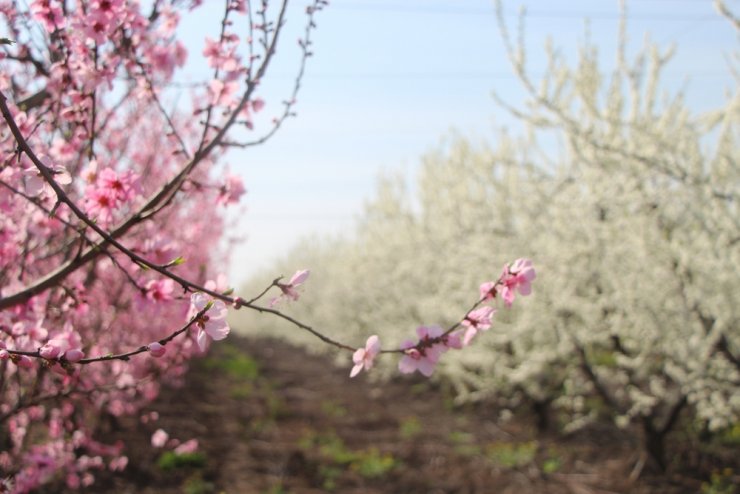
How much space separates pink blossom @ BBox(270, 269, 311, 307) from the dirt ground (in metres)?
A: 4.23

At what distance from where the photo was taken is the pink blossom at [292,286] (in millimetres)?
1662

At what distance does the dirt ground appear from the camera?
5.70 metres

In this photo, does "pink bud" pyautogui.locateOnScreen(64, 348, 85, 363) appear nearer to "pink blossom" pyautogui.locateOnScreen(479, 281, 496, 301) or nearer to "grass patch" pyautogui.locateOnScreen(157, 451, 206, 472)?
"pink blossom" pyautogui.locateOnScreen(479, 281, 496, 301)

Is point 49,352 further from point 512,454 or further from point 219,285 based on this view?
point 512,454

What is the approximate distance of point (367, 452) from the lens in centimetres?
692

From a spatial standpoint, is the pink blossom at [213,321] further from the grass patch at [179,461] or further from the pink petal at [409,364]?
the grass patch at [179,461]

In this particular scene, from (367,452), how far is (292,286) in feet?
18.5

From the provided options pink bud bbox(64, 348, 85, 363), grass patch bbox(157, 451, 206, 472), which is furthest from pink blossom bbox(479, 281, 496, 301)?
A: grass patch bbox(157, 451, 206, 472)

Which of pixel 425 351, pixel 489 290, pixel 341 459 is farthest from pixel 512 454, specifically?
pixel 425 351

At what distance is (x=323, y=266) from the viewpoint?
78.7 ft

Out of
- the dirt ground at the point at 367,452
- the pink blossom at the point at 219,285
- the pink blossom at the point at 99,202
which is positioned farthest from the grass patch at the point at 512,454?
the pink blossom at the point at 99,202

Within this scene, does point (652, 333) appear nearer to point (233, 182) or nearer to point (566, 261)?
point (566, 261)

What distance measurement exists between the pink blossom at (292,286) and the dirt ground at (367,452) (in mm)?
4232

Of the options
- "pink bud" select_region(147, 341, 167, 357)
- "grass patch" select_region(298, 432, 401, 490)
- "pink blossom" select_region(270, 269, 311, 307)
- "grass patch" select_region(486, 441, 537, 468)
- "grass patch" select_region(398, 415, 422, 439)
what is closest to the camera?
"pink bud" select_region(147, 341, 167, 357)
